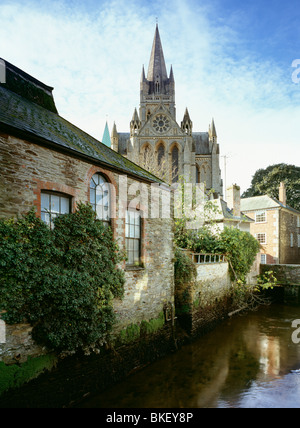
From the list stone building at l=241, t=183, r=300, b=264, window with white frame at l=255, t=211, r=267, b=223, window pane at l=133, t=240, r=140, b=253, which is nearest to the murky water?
window pane at l=133, t=240, r=140, b=253

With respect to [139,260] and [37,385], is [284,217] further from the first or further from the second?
[37,385]

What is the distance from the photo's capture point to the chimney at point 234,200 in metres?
23.3

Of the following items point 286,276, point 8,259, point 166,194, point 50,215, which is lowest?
point 286,276

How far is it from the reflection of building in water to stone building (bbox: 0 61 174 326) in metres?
4.31

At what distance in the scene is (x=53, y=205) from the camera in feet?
→ 22.3

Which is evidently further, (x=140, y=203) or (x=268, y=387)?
(x=140, y=203)

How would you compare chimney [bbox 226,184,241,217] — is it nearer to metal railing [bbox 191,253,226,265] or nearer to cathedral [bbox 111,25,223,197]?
metal railing [bbox 191,253,226,265]

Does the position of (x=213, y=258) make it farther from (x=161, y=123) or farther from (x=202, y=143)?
(x=202, y=143)

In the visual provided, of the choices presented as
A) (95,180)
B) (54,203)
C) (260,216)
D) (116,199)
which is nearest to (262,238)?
(260,216)

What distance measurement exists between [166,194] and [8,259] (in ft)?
21.7

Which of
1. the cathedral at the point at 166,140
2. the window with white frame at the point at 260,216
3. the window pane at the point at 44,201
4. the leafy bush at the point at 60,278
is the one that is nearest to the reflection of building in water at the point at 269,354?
the leafy bush at the point at 60,278
